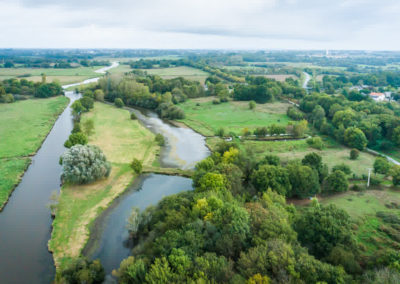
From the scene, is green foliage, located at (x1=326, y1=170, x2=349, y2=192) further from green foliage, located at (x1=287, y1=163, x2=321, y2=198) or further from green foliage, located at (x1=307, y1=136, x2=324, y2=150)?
green foliage, located at (x1=307, y1=136, x2=324, y2=150)

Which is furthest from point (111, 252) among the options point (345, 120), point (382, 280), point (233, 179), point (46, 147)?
point (345, 120)

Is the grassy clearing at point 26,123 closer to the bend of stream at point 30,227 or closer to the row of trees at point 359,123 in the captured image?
the bend of stream at point 30,227

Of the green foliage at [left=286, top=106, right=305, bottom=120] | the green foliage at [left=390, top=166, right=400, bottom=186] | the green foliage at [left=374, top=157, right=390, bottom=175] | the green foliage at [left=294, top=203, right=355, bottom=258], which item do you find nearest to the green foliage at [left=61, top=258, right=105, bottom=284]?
the green foliage at [left=294, top=203, right=355, bottom=258]

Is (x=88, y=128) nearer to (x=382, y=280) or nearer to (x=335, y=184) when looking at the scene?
(x=335, y=184)

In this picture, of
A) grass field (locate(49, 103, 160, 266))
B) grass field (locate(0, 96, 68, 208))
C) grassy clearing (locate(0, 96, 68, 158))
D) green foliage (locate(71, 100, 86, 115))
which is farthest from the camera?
green foliage (locate(71, 100, 86, 115))

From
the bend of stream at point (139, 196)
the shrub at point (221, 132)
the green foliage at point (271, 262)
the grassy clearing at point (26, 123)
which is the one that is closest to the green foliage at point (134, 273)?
the bend of stream at point (139, 196)

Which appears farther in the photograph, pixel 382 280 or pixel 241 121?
pixel 241 121
